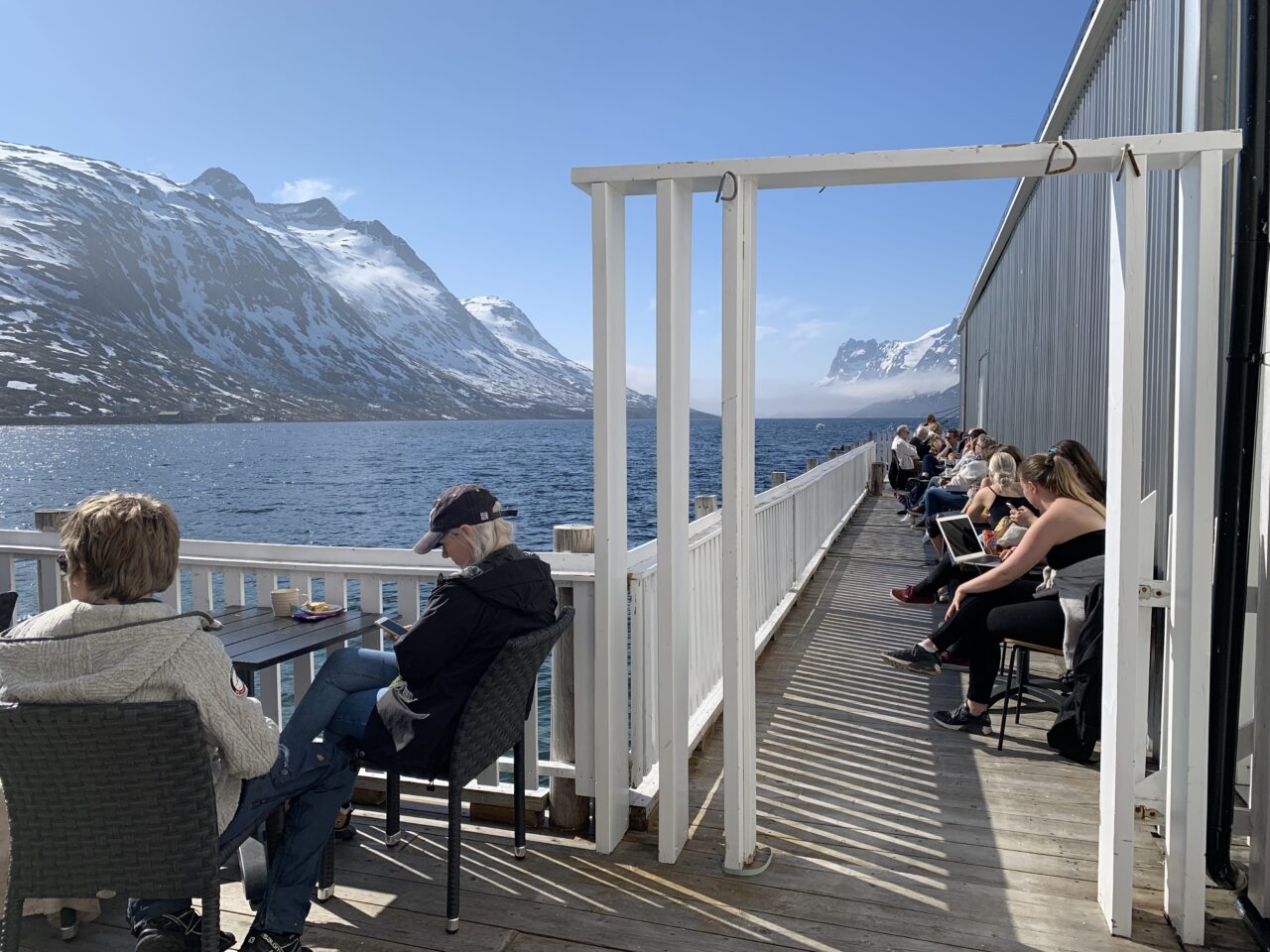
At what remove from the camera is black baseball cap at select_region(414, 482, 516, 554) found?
8.84 ft

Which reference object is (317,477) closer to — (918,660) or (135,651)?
(918,660)

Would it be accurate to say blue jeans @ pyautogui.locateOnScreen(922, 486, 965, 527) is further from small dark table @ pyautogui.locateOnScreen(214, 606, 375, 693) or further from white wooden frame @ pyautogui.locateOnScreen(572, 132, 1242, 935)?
small dark table @ pyautogui.locateOnScreen(214, 606, 375, 693)

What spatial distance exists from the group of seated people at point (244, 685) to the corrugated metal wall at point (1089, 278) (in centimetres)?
242

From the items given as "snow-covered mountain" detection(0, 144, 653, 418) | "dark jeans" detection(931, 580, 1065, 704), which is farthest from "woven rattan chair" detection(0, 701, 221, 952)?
"snow-covered mountain" detection(0, 144, 653, 418)

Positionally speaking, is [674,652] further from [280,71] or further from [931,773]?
[280,71]

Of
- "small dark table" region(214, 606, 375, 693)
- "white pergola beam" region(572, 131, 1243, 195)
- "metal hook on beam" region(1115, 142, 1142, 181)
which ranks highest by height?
"white pergola beam" region(572, 131, 1243, 195)

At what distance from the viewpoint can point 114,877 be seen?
1.96 meters

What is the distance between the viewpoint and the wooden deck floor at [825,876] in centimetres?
256

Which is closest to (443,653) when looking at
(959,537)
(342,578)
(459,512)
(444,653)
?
(444,653)

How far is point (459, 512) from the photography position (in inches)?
106

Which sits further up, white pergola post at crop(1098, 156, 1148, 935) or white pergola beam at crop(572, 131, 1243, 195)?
white pergola beam at crop(572, 131, 1243, 195)

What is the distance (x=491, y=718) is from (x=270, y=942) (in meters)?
0.78

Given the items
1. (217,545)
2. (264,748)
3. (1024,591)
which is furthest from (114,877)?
(1024,591)

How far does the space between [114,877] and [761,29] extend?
20.1m
